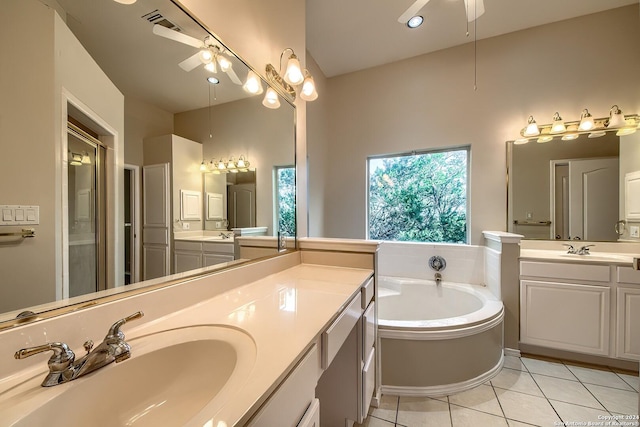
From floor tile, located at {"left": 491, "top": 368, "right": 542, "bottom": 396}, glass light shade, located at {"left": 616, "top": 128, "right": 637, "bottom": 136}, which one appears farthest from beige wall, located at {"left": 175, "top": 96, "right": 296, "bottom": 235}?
glass light shade, located at {"left": 616, "top": 128, "right": 637, "bottom": 136}

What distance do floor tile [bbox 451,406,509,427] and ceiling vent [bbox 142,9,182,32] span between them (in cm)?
243

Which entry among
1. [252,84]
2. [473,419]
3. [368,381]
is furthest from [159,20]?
[473,419]

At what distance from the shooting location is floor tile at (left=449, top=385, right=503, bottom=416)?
4.96 ft

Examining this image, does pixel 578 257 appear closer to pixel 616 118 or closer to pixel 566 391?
pixel 566 391

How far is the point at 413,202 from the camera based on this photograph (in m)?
2.89

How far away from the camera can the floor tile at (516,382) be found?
167 centimetres

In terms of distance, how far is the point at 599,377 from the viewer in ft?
5.89

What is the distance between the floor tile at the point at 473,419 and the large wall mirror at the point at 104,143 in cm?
158

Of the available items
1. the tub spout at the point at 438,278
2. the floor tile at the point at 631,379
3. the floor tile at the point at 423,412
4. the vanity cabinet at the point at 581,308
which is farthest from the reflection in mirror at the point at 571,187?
the floor tile at the point at 423,412

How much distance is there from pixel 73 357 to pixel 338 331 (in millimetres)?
715

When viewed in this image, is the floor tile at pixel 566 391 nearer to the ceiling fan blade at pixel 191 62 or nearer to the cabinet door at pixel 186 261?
the cabinet door at pixel 186 261

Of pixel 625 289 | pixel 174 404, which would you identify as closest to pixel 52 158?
pixel 174 404

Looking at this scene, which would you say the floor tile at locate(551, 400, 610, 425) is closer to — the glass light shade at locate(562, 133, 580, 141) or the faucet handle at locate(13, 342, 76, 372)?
the glass light shade at locate(562, 133, 580, 141)

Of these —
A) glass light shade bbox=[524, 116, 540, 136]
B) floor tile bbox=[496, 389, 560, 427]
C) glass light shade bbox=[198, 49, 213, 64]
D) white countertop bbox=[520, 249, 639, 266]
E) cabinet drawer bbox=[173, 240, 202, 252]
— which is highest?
glass light shade bbox=[524, 116, 540, 136]
